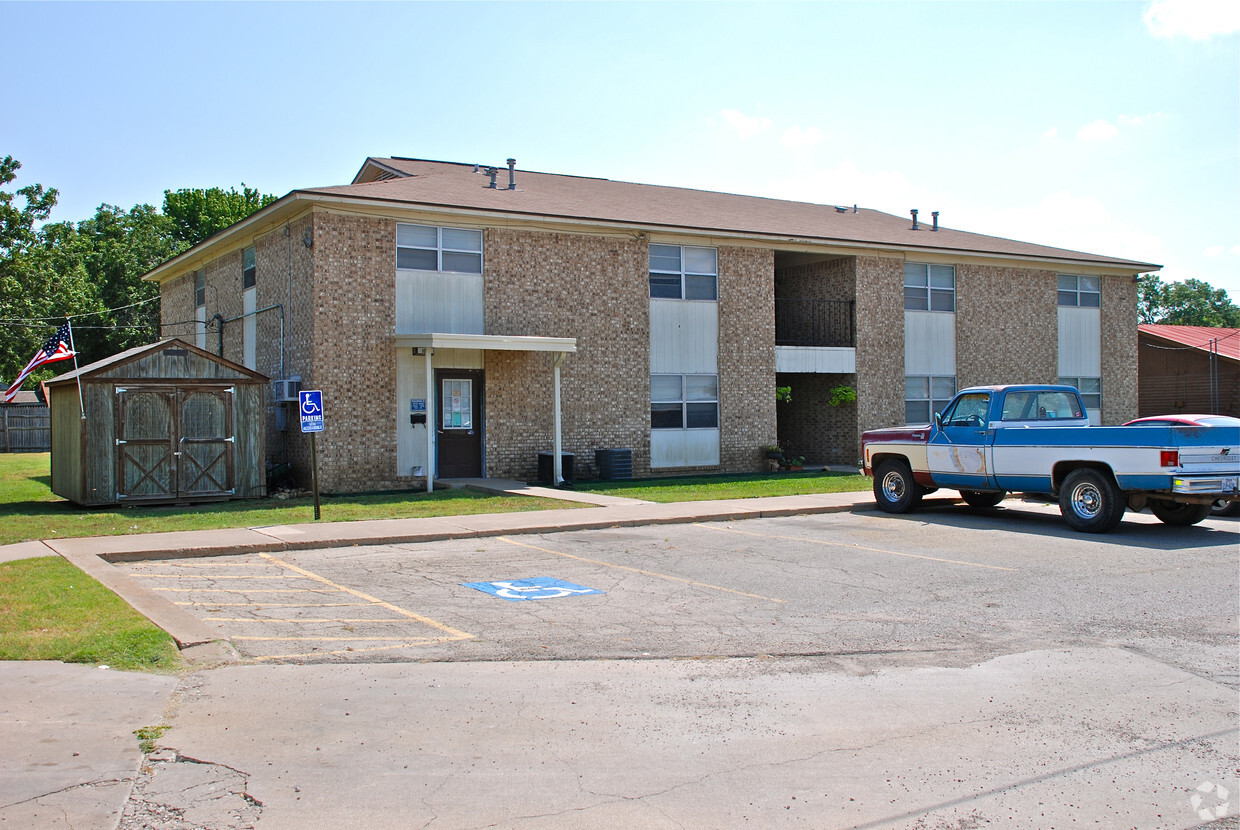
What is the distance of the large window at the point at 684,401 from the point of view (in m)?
24.5

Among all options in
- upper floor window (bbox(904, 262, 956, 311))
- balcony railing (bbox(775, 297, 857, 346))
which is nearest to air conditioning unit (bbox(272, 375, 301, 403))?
balcony railing (bbox(775, 297, 857, 346))

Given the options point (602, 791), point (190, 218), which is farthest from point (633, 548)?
point (190, 218)

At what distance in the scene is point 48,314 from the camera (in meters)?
47.1

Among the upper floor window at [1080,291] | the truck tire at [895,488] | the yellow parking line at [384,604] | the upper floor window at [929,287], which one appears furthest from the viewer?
the upper floor window at [1080,291]

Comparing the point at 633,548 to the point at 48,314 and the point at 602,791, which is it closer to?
the point at 602,791

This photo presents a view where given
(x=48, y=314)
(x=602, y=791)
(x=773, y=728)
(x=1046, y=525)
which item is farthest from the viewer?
(x=48, y=314)

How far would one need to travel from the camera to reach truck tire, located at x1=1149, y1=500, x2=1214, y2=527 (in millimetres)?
14898

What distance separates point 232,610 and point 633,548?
18.1ft

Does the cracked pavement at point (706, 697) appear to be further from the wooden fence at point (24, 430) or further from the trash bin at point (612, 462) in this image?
the wooden fence at point (24, 430)

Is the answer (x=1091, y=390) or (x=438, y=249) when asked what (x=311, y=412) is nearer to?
(x=438, y=249)

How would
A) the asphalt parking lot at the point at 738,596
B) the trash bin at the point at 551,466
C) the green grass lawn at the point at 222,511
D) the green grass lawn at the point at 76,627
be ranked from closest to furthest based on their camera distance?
the green grass lawn at the point at 76,627
the asphalt parking lot at the point at 738,596
the green grass lawn at the point at 222,511
the trash bin at the point at 551,466

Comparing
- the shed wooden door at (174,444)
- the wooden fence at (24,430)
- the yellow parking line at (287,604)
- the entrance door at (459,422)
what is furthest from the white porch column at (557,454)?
the wooden fence at (24,430)

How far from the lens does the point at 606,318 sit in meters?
23.6

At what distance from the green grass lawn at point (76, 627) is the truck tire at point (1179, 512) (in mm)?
13507
